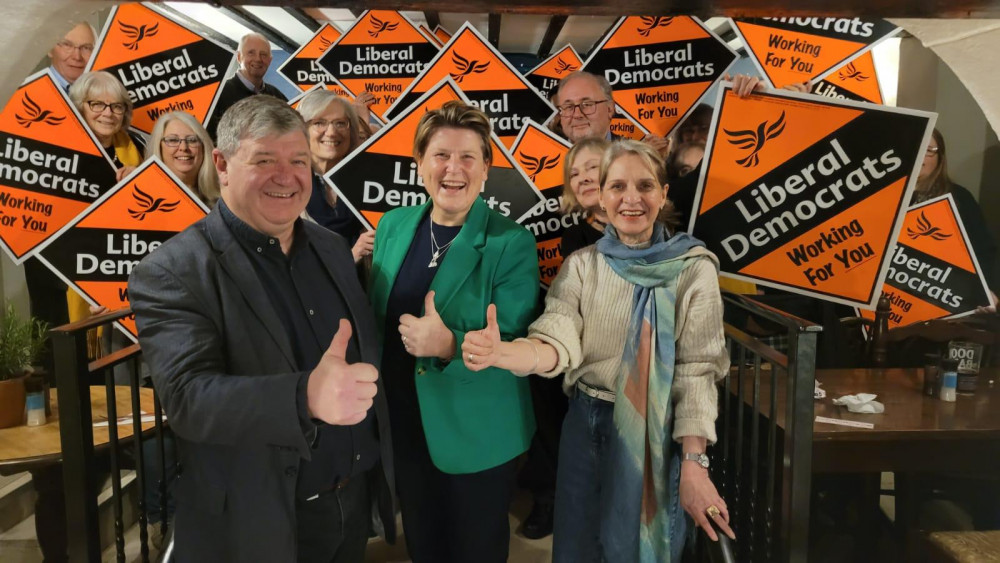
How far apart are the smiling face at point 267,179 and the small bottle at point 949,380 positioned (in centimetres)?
267

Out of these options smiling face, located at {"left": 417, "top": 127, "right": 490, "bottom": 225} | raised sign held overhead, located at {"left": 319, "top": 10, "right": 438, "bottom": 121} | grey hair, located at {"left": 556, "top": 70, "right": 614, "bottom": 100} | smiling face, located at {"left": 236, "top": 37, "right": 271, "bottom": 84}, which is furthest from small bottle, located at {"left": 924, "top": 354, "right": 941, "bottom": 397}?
smiling face, located at {"left": 236, "top": 37, "right": 271, "bottom": 84}

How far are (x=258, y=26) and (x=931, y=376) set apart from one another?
6.91 metres

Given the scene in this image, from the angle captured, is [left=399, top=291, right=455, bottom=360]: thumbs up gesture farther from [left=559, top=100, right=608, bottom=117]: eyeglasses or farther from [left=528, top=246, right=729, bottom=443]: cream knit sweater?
[left=559, top=100, right=608, bottom=117]: eyeglasses

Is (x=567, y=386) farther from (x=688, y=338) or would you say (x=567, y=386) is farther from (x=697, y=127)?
(x=697, y=127)

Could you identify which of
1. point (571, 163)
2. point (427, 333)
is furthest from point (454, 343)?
point (571, 163)

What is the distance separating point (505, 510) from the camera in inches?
77.5

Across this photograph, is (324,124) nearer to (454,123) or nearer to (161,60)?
(161,60)

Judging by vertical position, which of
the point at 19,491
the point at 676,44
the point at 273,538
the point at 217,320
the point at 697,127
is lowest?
the point at 19,491

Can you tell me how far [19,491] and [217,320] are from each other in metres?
2.79

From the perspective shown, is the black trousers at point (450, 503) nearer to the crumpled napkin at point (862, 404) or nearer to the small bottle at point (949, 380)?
the crumpled napkin at point (862, 404)

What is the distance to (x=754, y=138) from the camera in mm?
2414

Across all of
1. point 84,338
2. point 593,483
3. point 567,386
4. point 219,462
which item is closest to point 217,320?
point 219,462

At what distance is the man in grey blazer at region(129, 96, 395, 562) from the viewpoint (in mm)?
1378

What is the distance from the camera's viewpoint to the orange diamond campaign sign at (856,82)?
338 centimetres
